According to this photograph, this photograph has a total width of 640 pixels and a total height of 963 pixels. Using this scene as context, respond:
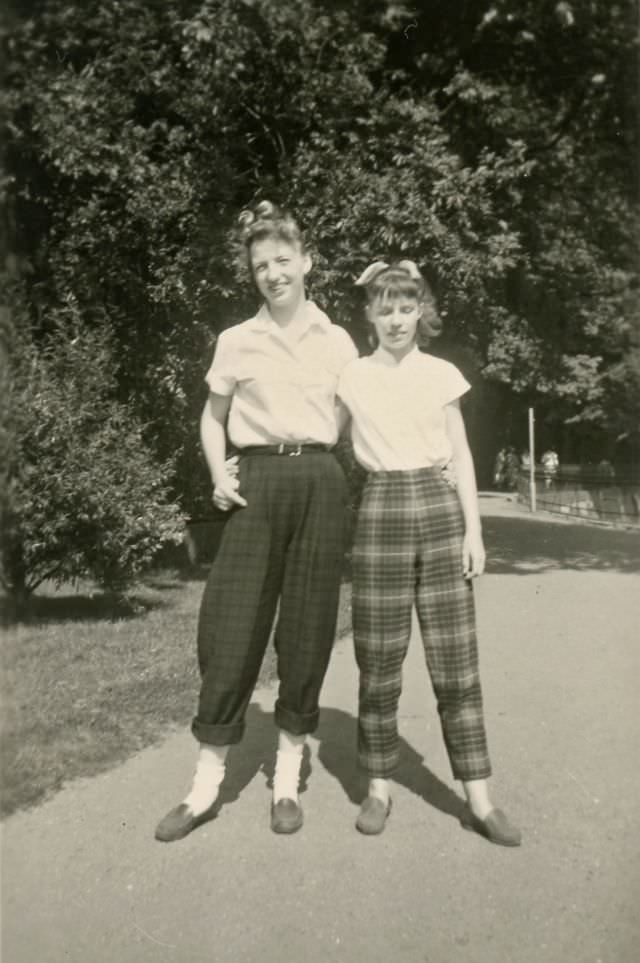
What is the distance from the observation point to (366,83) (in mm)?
8297

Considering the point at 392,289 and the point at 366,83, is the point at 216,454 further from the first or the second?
the point at 366,83

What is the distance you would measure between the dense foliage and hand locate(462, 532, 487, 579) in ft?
17.3

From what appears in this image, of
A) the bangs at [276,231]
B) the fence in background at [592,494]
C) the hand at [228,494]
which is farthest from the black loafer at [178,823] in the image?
the fence in background at [592,494]

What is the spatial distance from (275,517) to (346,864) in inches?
43.2

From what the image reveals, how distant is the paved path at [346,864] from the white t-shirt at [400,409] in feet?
4.04

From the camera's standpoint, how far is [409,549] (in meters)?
3.12

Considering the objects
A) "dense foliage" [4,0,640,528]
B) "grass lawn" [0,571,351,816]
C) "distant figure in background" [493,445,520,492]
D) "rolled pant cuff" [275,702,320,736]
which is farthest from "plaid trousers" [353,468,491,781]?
"distant figure in background" [493,445,520,492]

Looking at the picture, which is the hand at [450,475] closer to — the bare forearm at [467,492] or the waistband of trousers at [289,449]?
the bare forearm at [467,492]

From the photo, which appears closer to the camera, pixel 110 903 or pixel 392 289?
pixel 110 903

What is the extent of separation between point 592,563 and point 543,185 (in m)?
4.39

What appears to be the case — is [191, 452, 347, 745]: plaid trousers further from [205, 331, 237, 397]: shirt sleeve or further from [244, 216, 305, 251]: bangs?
[244, 216, 305, 251]: bangs

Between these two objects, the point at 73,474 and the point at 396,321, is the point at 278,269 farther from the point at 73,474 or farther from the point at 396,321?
the point at 73,474

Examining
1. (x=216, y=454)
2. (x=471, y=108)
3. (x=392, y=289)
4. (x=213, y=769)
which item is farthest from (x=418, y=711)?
(x=471, y=108)

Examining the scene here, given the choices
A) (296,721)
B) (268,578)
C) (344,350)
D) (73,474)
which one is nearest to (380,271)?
(344,350)
